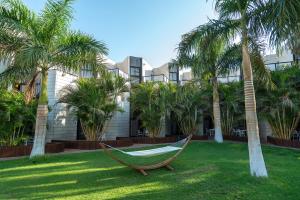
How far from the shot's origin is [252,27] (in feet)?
22.3

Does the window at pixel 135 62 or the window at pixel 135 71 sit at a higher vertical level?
the window at pixel 135 62

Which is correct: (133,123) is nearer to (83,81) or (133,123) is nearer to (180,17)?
(83,81)

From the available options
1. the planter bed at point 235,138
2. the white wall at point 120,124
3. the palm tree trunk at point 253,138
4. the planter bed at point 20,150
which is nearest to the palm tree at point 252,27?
the palm tree trunk at point 253,138

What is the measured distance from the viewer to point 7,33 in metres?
8.09

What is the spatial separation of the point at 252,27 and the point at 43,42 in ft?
22.3

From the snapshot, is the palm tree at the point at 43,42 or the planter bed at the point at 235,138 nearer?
the palm tree at the point at 43,42

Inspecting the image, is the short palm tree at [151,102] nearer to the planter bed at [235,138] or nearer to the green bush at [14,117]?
the planter bed at [235,138]

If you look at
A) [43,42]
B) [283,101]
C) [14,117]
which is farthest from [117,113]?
[283,101]

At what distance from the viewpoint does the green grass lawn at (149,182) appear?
4.83 meters

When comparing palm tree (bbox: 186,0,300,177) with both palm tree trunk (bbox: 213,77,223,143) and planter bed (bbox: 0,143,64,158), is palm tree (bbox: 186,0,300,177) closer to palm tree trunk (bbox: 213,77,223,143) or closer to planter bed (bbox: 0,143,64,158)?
palm tree trunk (bbox: 213,77,223,143)

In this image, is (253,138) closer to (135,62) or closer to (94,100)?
(94,100)

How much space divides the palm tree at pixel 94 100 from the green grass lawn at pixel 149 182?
184 inches

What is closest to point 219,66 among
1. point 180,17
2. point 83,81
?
point 180,17

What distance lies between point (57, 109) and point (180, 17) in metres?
7.87
